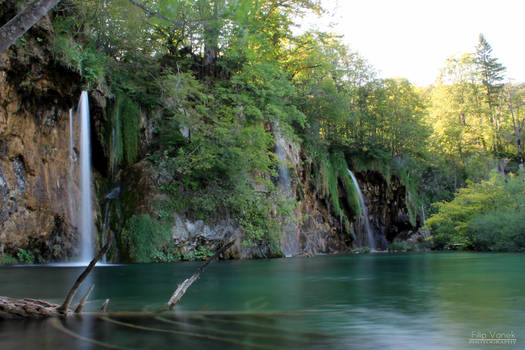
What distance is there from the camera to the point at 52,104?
15.2m

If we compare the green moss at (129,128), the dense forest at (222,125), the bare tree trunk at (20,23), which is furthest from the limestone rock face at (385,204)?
the bare tree trunk at (20,23)

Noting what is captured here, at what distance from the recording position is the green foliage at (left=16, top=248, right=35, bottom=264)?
1395 cm

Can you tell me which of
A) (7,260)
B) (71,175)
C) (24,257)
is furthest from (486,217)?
(7,260)

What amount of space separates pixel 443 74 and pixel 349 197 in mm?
27069

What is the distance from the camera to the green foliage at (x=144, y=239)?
16344 mm

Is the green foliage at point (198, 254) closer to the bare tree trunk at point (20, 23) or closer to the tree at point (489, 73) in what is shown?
the bare tree trunk at point (20, 23)

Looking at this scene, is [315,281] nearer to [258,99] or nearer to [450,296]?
[450,296]

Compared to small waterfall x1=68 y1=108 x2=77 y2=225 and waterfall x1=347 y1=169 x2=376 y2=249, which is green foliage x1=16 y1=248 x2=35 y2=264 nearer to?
small waterfall x1=68 y1=108 x2=77 y2=225

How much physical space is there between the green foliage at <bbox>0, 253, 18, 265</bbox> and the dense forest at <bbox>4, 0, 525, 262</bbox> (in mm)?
464

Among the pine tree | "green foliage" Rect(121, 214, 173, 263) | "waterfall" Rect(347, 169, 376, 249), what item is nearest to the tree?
the pine tree

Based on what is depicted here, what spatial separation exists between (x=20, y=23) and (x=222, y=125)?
45.5 feet

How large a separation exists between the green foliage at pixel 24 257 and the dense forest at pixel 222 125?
0.03m

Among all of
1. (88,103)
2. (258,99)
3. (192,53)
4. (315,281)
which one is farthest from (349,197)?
(315,281)

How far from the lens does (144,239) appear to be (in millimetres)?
16594
